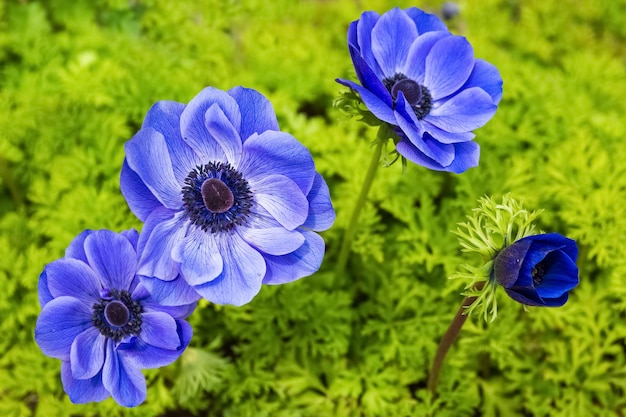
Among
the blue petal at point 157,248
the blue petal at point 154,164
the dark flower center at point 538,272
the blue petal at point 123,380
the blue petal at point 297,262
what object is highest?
the dark flower center at point 538,272

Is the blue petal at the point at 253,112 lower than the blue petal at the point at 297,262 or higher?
higher

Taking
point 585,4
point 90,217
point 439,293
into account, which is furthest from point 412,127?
point 585,4

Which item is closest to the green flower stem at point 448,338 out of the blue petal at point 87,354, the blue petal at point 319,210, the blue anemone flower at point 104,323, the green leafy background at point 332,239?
the green leafy background at point 332,239

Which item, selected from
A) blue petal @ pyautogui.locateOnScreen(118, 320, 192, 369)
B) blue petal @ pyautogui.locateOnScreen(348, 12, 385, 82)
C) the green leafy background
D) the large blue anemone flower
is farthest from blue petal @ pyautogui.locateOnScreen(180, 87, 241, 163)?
the green leafy background

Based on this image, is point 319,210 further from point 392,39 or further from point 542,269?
point 392,39

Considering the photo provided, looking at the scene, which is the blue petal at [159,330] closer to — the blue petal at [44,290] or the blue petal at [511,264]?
the blue petal at [44,290]

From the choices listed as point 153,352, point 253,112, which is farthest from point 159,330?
point 253,112

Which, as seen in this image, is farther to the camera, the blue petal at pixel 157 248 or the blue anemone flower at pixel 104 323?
the blue anemone flower at pixel 104 323

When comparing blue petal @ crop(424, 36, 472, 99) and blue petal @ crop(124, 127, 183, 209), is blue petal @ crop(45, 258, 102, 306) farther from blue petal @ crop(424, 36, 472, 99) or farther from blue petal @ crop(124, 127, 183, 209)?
blue petal @ crop(424, 36, 472, 99)
